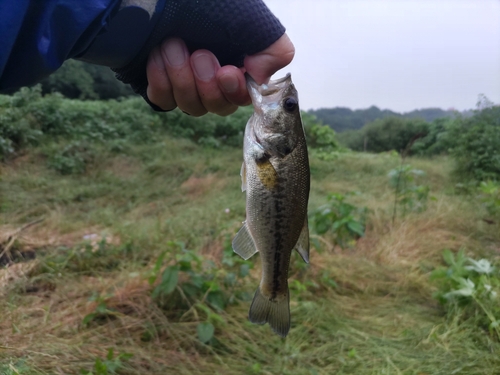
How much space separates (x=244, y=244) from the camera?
1750mm

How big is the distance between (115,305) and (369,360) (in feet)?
5.93

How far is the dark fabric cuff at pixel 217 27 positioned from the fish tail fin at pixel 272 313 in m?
0.98

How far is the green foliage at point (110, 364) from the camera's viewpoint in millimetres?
2178

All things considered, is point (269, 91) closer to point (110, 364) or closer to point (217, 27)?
point (217, 27)

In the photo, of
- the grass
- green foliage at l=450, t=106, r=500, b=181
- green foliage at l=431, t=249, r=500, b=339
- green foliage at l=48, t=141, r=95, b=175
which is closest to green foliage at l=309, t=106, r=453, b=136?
green foliage at l=450, t=106, r=500, b=181

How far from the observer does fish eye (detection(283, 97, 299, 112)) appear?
162 cm

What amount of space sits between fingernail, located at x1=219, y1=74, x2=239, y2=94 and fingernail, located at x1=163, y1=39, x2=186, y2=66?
0.16 metres

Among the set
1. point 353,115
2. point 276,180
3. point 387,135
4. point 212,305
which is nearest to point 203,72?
point 276,180

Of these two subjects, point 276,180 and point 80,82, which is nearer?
point 276,180

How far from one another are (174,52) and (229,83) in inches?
9.0

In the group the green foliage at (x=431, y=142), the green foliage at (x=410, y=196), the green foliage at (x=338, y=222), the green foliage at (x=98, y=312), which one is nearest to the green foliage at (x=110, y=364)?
the green foliage at (x=98, y=312)

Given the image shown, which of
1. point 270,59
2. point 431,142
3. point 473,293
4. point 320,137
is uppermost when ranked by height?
point 270,59

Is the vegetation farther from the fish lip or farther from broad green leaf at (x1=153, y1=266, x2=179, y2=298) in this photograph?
the fish lip

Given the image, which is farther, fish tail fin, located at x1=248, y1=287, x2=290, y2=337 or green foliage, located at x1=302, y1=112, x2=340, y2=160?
green foliage, located at x1=302, y1=112, x2=340, y2=160
